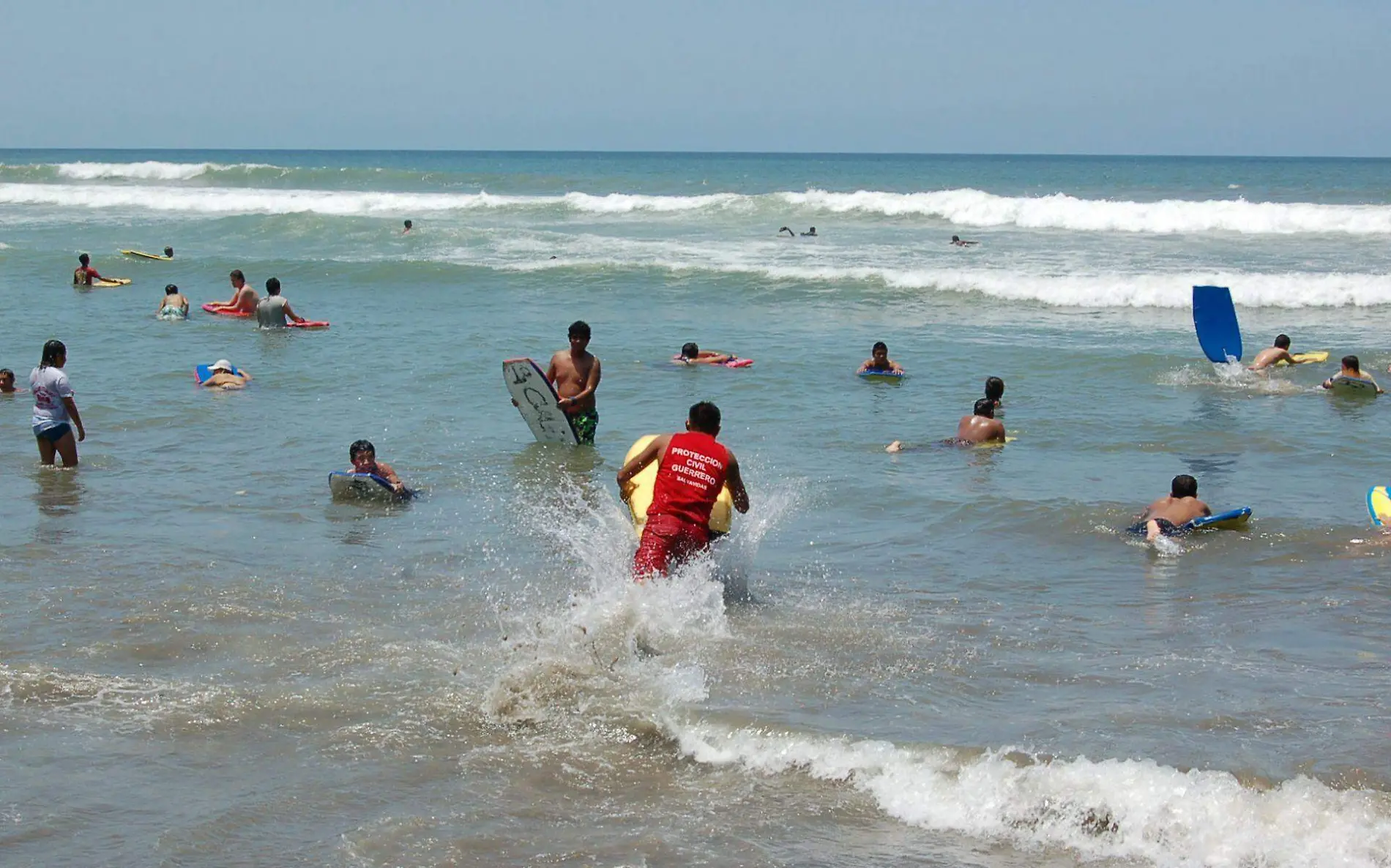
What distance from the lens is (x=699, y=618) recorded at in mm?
7359

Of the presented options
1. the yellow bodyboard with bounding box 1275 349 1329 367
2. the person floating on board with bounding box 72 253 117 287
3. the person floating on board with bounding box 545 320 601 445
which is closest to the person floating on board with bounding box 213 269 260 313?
the person floating on board with bounding box 72 253 117 287

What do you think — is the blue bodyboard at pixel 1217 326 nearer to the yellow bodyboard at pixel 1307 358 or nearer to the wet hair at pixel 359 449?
the yellow bodyboard at pixel 1307 358

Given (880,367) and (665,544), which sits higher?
(880,367)

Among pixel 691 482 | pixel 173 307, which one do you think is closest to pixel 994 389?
pixel 691 482

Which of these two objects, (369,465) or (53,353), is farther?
(53,353)

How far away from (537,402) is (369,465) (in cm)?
233

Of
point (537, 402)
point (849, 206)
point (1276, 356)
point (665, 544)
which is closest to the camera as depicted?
point (665, 544)

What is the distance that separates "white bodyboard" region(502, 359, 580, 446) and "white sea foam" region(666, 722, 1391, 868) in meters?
6.71

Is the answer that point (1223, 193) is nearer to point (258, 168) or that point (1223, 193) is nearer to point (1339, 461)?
point (258, 168)

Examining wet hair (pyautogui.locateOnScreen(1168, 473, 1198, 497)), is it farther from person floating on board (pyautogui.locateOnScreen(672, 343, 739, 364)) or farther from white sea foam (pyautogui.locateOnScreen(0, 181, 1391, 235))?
white sea foam (pyautogui.locateOnScreen(0, 181, 1391, 235))

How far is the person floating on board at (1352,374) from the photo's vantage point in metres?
14.8

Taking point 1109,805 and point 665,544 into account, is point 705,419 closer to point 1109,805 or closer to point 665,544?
point 665,544

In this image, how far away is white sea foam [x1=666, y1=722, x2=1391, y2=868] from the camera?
5.04 meters

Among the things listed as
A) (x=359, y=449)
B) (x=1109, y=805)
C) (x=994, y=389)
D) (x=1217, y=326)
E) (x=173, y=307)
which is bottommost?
Result: (x=1109, y=805)
